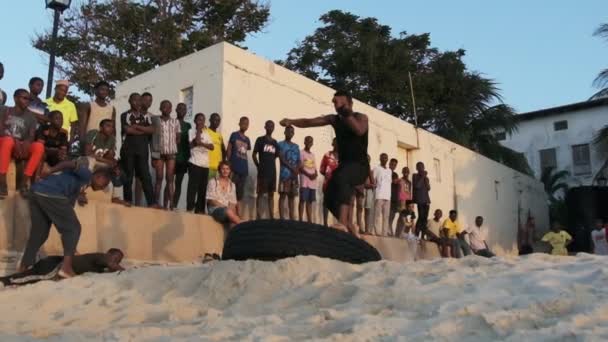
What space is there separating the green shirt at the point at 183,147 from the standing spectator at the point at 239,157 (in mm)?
647

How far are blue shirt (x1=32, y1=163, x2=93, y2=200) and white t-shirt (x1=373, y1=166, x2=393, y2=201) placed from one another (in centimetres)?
662

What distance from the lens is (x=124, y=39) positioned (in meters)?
21.4

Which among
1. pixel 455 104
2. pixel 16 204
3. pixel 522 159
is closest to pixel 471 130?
pixel 455 104

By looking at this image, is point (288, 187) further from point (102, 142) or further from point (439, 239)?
point (439, 239)

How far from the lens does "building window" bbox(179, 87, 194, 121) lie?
12258 millimetres

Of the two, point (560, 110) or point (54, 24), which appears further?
point (560, 110)

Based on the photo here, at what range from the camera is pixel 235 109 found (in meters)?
12.0

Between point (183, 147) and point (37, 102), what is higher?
point (37, 102)

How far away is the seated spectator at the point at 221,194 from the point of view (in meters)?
9.35

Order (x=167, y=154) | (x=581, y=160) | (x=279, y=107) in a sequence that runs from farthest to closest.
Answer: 1. (x=581, y=160)
2. (x=279, y=107)
3. (x=167, y=154)

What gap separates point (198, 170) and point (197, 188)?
25 cm

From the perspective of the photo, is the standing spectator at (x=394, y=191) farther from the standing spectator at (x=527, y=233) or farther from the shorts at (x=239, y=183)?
the standing spectator at (x=527, y=233)

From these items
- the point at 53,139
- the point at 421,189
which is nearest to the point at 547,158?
the point at 421,189

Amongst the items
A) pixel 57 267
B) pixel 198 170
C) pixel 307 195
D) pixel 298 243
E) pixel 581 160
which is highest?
pixel 581 160
